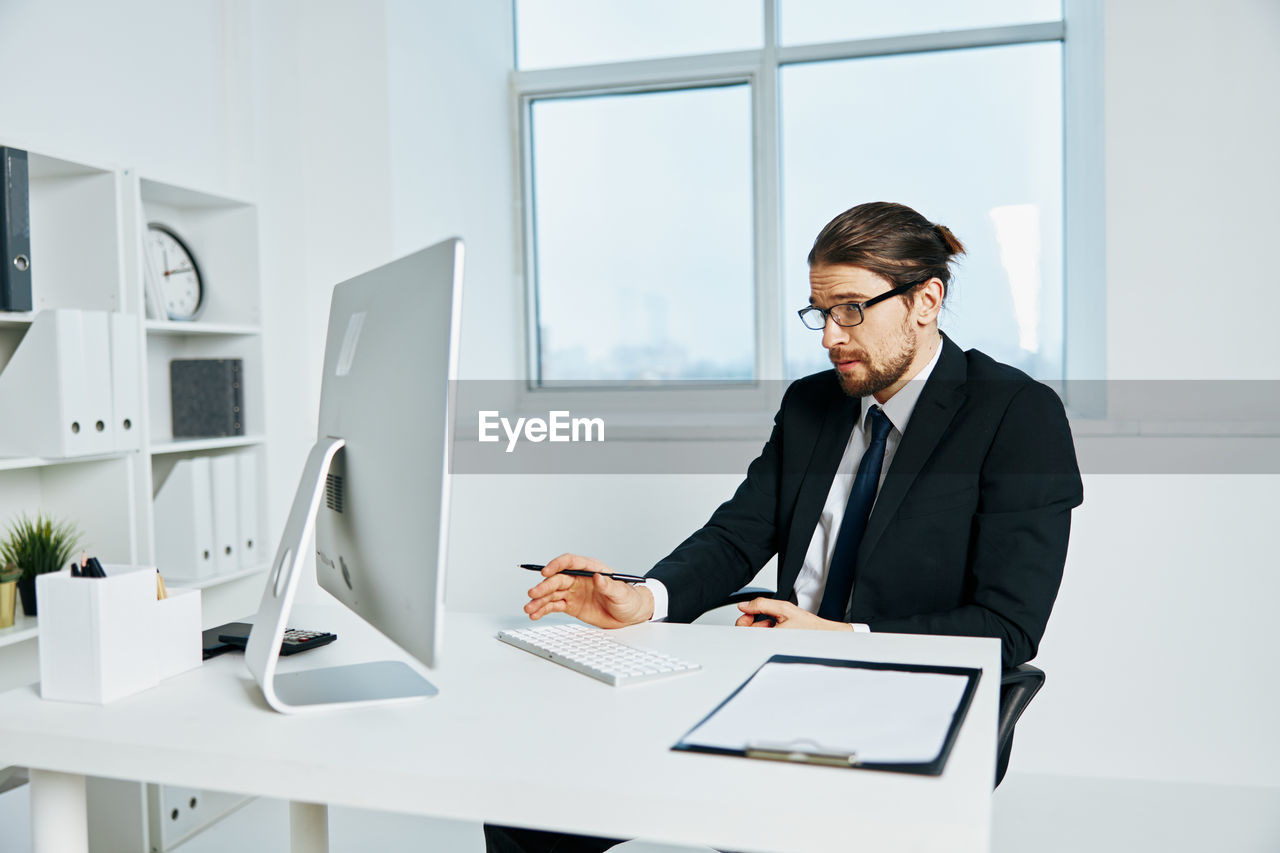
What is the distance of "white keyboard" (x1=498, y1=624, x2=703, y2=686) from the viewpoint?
45.6 inches

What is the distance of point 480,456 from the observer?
3.24m

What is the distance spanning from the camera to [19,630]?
A: 2.03 m

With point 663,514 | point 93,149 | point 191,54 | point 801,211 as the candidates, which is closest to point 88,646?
point 93,149

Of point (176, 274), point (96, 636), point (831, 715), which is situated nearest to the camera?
point (831, 715)

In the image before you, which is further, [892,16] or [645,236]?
[645,236]

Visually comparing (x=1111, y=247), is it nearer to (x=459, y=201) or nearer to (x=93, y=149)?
(x=459, y=201)

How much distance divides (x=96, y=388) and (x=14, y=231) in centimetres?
37

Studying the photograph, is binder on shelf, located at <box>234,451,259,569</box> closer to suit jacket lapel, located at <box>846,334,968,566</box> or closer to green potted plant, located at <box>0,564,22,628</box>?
green potted plant, located at <box>0,564,22,628</box>

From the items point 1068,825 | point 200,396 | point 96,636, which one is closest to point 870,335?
point 96,636

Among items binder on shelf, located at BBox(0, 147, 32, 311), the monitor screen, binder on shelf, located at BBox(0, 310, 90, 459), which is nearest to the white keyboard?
the monitor screen

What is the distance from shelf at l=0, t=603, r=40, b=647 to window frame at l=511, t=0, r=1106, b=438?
1662mm

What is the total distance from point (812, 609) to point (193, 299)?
6.47 feet

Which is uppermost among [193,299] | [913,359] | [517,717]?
[193,299]

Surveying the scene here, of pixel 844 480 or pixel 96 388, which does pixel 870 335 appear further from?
pixel 96 388
